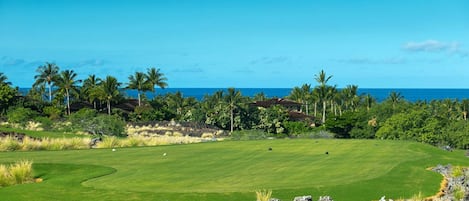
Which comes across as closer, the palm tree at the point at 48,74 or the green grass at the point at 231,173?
the green grass at the point at 231,173

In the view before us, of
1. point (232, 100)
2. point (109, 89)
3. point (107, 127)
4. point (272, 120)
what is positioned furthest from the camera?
point (109, 89)

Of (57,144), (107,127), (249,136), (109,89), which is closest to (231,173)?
(57,144)

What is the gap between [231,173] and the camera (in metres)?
18.3

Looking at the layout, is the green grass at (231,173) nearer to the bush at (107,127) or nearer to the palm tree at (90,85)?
the bush at (107,127)

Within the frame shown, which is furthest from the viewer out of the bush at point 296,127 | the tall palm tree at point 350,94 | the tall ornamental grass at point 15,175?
the tall palm tree at point 350,94

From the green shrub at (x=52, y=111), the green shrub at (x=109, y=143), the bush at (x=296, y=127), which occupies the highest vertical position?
the green shrub at (x=52, y=111)

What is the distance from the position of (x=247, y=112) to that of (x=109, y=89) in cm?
2137

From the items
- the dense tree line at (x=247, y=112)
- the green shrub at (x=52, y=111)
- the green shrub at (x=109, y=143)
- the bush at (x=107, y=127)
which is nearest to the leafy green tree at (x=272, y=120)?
the dense tree line at (x=247, y=112)

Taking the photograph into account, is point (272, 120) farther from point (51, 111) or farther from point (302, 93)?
point (51, 111)

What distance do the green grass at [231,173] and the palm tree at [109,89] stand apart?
5529 cm

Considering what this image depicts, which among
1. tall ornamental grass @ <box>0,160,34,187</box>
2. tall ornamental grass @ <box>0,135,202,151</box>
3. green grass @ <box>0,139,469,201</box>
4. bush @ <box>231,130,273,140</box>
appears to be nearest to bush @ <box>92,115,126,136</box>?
bush @ <box>231,130,273,140</box>

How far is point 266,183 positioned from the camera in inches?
630

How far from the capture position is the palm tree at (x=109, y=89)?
266 feet

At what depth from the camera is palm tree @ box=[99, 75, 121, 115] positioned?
8106 centimetres
